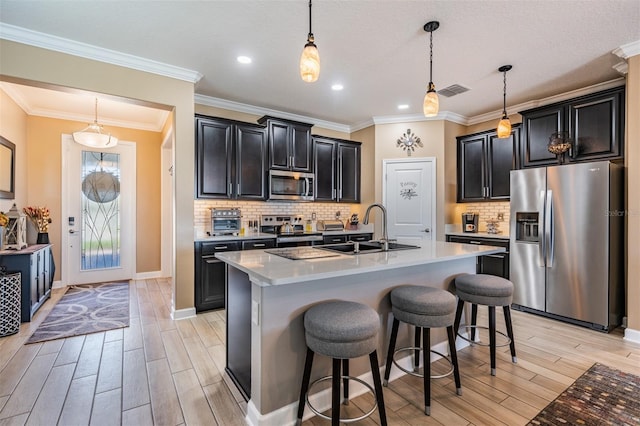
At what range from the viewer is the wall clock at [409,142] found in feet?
16.7

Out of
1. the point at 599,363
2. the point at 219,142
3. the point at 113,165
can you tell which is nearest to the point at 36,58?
the point at 219,142

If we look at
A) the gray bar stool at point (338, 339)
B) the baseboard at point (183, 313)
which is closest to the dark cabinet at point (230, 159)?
the baseboard at point (183, 313)

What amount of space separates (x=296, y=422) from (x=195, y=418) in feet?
2.05

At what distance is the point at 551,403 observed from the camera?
6.48ft

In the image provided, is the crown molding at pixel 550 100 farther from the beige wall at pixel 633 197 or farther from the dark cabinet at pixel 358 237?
the dark cabinet at pixel 358 237

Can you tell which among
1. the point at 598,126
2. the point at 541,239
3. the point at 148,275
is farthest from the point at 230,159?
the point at 598,126

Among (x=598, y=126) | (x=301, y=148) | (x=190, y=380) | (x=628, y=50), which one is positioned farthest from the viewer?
(x=301, y=148)

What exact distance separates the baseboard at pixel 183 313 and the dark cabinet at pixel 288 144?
7.44ft

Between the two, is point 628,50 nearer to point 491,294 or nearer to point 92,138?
point 491,294

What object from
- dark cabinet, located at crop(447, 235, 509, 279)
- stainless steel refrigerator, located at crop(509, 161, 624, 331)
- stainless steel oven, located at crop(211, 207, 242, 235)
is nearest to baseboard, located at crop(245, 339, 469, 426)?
stainless steel refrigerator, located at crop(509, 161, 624, 331)

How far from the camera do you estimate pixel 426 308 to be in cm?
193

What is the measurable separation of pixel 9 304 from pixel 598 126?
6.62m

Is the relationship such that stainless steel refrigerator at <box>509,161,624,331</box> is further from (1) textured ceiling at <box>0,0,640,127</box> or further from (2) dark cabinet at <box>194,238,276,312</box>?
(2) dark cabinet at <box>194,238,276,312</box>

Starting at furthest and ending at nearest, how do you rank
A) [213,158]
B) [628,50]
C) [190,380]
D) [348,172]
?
1. [348,172]
2. [213,158]
3. [628,50]
4. [190,380]
